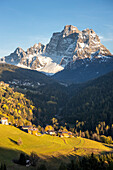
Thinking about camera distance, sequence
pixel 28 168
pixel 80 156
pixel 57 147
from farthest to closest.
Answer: pixel 57 147, pixel 80 156, pixel 28 168

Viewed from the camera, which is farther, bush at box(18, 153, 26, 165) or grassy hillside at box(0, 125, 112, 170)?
grassy hillside at box(0, 125, 112, 170)

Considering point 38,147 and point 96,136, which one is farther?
point 96,136

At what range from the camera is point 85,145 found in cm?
12656

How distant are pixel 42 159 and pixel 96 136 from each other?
71.4 m

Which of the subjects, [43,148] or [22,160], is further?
[43,148]

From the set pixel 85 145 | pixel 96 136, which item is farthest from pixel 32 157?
pixel 96 136

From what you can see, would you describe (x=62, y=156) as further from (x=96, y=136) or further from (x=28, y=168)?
(x=96, y=136)

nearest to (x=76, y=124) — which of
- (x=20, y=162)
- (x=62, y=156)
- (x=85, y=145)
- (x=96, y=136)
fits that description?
(x=96, y=136)

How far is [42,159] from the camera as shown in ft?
289

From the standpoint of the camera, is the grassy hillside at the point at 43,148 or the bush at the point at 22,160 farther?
the grassy hillside at the point at 43,148

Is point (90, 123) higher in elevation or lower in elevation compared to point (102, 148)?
higher

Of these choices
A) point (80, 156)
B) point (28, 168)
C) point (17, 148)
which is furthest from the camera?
point (80, 156)

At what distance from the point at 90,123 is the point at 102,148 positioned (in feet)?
183

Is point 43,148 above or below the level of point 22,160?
below
